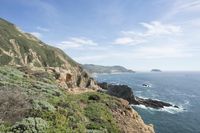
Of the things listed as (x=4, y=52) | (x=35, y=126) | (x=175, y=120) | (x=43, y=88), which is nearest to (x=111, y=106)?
(x=43, y=88)

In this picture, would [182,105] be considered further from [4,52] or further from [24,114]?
[24,114]

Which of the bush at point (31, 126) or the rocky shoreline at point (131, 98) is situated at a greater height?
the bush at point (31, 126)

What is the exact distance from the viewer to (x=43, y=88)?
25500 mm

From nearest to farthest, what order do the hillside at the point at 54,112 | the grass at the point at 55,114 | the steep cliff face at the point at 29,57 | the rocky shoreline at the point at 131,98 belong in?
the grass at the point at 55,114
the hillside at the point at 54,112
the steep cliff face at the point at 29,57
the rocky shoreline at the point at 131,98

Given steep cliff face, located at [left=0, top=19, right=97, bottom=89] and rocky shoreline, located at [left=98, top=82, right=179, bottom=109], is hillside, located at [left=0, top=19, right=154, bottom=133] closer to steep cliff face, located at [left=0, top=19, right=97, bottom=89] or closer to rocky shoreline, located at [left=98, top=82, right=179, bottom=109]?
steep cliff face, located at [left=0, top=19, right=97, bottom=89]

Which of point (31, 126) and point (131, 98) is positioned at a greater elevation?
point (31, 126)

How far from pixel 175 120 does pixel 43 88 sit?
52666 mm

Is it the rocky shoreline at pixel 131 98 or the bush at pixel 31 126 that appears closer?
the bush at pixel 31 126

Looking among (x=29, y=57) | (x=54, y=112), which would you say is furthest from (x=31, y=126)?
(x=29, y=57)

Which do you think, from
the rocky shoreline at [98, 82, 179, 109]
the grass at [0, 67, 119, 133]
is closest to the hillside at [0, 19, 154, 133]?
the grass at [0, 67, 119, 133]

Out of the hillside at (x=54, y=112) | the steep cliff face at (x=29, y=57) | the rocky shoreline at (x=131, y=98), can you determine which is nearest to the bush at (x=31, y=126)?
the hillside at (x=54, y=112)

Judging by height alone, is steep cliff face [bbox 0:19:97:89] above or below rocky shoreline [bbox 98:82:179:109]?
above

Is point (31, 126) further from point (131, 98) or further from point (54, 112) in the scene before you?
point (131, 98)

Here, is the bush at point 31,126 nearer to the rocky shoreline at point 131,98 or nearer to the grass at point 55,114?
the grass at point 55,114
